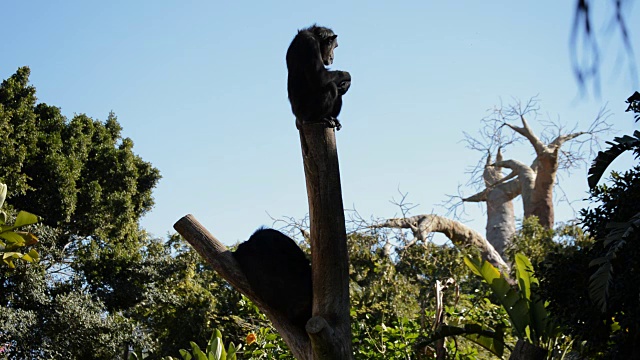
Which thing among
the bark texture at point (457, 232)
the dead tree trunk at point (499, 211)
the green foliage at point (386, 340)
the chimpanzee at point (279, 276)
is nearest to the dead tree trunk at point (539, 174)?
the dead tree trunk at point (499, 211)

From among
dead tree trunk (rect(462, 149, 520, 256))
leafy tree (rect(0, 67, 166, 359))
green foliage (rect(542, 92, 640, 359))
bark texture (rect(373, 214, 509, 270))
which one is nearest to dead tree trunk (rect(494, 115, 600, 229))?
dead tree trunk (rect(462, 149, 520, 256))

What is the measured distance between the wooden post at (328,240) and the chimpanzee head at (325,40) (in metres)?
2.12

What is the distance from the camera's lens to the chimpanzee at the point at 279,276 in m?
4.08

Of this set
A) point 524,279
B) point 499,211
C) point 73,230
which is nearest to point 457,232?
point 499,211

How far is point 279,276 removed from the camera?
4094mm

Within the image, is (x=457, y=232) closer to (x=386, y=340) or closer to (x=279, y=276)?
(x=386, y=340)

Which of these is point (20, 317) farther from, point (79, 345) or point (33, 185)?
point (33, 185)

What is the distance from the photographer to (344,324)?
3.77 m

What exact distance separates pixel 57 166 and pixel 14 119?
1519mm

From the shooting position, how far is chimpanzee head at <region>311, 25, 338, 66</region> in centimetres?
577

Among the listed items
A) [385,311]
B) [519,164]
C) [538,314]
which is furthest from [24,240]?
[519,164]

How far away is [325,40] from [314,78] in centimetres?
69

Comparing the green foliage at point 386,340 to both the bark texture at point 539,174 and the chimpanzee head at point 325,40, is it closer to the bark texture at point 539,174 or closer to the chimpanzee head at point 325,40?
the chimpanzee head at point 325,40

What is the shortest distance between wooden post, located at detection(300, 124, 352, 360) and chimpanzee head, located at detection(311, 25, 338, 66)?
83.7 inches
